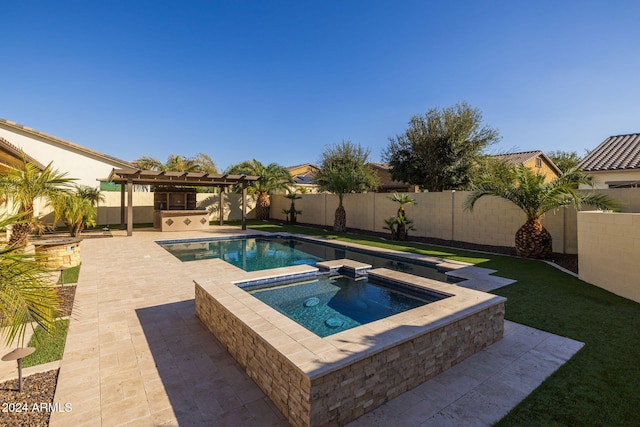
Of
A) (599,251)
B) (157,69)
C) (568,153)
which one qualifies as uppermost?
(157,69)

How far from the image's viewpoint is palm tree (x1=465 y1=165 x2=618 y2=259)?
10.4 m

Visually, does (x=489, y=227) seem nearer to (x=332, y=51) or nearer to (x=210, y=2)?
(x=332, y=51)

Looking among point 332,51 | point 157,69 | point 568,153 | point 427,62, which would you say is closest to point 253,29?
point 332,51

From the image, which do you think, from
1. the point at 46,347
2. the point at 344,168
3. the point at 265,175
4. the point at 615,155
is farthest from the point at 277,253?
the point at 615,155

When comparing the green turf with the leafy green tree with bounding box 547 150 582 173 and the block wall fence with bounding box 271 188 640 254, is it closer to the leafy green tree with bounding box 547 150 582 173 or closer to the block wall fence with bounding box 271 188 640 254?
the block wall fence with bounding box 271 188 640 254

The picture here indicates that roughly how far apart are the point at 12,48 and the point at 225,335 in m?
18.3

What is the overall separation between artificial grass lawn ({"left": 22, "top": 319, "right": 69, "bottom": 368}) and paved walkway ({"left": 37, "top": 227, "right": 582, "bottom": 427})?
14 centimetres

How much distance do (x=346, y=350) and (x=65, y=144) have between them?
29.8 meters

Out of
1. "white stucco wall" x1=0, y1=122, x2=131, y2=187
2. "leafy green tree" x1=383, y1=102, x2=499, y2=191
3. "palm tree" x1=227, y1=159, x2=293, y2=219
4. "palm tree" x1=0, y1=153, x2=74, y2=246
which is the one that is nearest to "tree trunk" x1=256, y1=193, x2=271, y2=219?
"palm tree" x1=227, y1=159, x2=293, y2=219

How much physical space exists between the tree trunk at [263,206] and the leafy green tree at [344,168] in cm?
643

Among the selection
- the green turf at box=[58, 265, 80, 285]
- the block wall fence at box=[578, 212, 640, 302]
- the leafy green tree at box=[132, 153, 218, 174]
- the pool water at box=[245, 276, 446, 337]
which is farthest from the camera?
the leafy green tree at box=[132, 153, 218, 174]

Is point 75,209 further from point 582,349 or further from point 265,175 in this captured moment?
point 265,175

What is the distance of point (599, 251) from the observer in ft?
25.5

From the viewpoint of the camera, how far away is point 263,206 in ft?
93.0
